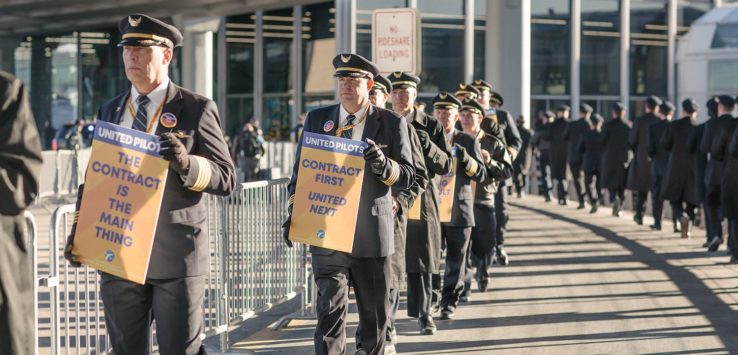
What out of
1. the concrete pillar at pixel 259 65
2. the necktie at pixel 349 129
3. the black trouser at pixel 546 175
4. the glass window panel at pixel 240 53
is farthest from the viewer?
the glass window panel at pixel 240 53

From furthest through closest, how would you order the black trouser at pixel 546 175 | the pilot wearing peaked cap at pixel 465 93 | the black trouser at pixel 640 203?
the black trouser at pixel 546 175
the black trouser at pixel 640 203
the pilot wearing peaked cap at pixel 465 93

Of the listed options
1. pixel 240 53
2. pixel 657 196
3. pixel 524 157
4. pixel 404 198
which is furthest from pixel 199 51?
pixel 404 198

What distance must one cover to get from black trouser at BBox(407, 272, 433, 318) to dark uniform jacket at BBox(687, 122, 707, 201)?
828cm

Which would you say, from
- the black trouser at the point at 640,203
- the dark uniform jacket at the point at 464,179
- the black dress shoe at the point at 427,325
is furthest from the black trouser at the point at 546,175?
the black dress shoe at the point at 427,325

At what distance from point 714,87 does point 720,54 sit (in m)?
1.01

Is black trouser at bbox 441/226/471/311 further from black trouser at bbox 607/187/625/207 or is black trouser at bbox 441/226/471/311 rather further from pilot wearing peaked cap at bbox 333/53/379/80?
black trouser at bbox 607/187/625/207

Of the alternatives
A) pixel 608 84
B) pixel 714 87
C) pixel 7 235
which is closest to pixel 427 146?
pixel 7 235

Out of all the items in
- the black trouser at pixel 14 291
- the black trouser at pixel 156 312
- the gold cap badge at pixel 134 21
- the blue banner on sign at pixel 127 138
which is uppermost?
the gold cap badge at pixel 134 21

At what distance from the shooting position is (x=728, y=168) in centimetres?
1505

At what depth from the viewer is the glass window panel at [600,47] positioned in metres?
45.6

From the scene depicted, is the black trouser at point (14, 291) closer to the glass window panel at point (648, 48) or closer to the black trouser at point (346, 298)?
the black trouser at point (346, 298)

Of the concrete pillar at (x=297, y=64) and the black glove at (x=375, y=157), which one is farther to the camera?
the concrete pillar at (x=297, y=64)

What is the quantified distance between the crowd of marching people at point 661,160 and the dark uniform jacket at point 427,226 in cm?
512

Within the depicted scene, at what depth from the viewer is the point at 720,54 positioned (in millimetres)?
39906
